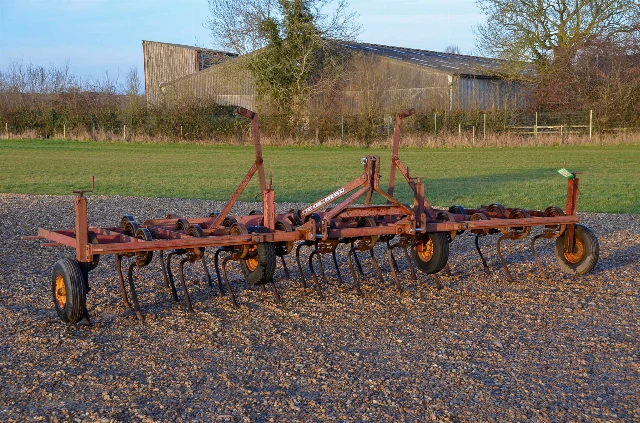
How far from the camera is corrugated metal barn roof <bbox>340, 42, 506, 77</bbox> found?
42.7 meters

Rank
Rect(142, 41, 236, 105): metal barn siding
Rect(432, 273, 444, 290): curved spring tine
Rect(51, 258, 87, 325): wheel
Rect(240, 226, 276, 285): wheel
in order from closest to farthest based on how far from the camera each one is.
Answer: Rect(51, 258, 87, 325): wheel, Rect(240, 226, 276, 285): wheel, Rect(432, 273, 444, 290): curved spring tine, Rect(142, 41, 236, 105): metal barn siding

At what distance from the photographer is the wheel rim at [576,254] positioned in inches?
304

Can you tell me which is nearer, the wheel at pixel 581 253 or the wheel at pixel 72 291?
the wheel at pixel 72 291

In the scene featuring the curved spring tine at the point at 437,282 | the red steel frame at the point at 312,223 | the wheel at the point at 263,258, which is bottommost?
the curved spring tine at the point at 437,282

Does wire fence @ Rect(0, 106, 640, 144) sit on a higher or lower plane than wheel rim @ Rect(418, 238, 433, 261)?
higher

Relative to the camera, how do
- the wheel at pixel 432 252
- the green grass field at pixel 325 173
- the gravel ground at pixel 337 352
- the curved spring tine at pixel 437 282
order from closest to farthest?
the gravel ground at pixel 337 352, the wheel at pixel 432 252, the curved spring tine at pixel 437 282, the green grass field at pixel 325 173

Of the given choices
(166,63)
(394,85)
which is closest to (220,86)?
(166,63)

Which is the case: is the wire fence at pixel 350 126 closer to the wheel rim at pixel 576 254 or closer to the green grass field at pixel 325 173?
the green grass field at pixel 325 173

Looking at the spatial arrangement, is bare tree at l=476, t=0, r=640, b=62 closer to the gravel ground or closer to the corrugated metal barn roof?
the corrugated metal barn roof

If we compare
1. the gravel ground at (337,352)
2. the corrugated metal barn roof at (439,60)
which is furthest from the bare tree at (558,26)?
the gravel ground at (337,352)

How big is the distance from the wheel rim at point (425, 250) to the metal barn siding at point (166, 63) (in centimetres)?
4729

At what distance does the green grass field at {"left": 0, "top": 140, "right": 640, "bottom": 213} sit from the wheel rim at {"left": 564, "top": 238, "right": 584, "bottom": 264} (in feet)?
18.7

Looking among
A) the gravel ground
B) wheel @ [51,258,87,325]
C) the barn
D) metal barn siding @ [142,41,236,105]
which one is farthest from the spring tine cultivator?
metal barn siding @ [142,41,236,105]

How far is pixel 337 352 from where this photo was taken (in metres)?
5.34
